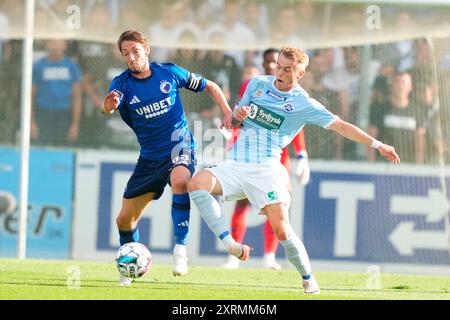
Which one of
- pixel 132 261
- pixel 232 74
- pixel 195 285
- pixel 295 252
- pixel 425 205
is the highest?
pixel 232 74

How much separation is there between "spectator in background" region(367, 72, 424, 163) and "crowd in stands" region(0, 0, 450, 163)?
0.01m

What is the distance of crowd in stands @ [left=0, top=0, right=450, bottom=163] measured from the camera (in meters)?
14.9

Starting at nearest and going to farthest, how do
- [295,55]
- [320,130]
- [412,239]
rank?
[295,55] < [412,239] < [320,130]

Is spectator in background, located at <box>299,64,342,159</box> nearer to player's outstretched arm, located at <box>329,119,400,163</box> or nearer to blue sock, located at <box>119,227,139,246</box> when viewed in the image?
blue sock, located at <box>119,227,139,246</box>

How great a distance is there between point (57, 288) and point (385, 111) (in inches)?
294

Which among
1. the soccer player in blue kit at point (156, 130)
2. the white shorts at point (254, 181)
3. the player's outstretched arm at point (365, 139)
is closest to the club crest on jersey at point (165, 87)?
the soccer player in blue kit at point (156, 130)

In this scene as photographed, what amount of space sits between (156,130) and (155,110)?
0.62 ft

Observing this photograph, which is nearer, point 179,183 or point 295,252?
point 295,252

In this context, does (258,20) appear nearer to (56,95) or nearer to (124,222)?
(56,95)

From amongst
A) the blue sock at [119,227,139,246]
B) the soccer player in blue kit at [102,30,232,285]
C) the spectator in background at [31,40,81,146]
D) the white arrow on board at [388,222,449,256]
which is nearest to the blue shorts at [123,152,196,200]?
the soccer player in blue kit at [102,30,232,285]

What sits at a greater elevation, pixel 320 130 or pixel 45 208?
pixel 320 130

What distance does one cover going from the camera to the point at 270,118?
9336 millimetres

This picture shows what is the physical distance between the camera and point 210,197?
361 inches

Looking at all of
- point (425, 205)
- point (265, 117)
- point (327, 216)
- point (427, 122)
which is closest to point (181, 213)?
point (265, 117)
